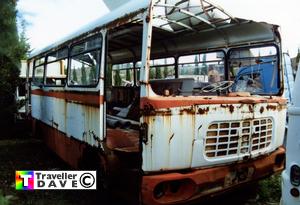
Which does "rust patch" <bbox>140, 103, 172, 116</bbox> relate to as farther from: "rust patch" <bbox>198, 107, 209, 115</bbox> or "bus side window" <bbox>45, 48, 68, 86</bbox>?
"bus side window" <bbox>45, 48, 68, 86</bbox>

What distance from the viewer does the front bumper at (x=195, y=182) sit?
3.88 metres

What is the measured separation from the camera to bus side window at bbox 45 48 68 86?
6664mm

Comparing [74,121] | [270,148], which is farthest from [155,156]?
[74,121]

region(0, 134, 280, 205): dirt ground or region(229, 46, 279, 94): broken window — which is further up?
region(229, 46, 279, 94): broken window

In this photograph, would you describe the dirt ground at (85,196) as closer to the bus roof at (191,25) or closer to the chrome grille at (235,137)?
the chrome grille at (235,137)

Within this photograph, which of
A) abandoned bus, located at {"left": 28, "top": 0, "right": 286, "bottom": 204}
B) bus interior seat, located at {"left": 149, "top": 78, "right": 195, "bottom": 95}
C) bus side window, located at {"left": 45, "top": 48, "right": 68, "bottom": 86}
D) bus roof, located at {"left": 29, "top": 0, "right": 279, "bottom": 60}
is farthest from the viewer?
bus side window, located at {"left": 45, "top": 48, "right": 68, "bottom": 86}

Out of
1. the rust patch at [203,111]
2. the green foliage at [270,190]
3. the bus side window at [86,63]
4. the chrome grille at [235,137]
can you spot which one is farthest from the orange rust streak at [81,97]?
the green foliage at [270,190]

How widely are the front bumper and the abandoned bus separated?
1 cm

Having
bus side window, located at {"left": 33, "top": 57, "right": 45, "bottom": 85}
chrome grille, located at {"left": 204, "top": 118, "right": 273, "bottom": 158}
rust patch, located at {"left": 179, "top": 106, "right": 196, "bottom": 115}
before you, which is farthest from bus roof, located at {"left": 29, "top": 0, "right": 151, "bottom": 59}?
bus side window, located at {"left": 33, "top": 57, "right": 45, "bottom": 85}

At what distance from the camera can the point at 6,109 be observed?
12.0 metres

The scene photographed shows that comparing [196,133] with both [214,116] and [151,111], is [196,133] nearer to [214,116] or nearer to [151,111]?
[214,116]

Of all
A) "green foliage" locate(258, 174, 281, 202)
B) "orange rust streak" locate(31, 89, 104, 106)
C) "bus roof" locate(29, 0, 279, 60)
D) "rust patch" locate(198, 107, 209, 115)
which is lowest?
"green foliage" locate(258, 174, 281, 202)

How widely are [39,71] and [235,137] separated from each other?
21.9ft

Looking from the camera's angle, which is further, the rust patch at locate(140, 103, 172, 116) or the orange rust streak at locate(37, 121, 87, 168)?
the orange rust streak at locate(37, 121, 87, 168)
